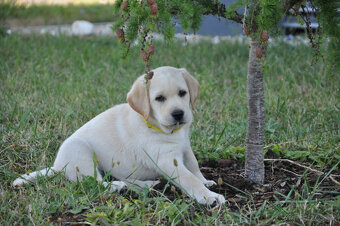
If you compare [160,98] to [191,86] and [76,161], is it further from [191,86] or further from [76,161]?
[76,161]

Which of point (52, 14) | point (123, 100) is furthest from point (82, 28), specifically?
point (123, 100)

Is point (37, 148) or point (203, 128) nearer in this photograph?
point (37, 148)

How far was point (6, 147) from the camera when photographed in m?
4.11

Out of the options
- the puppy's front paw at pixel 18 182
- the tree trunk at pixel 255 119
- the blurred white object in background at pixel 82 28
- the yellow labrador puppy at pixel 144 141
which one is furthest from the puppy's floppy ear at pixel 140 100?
the blurred white object in background at pixel 82 28

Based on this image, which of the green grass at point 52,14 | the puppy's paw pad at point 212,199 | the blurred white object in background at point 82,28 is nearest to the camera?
the puppy's paw pad at point 212,199

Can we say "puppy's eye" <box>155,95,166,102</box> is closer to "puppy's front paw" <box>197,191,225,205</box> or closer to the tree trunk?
the tree trunk

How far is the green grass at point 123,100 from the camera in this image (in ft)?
9.62

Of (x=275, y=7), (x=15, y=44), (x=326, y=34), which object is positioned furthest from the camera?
(x=15, y=44)

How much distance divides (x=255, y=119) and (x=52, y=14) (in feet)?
32.4

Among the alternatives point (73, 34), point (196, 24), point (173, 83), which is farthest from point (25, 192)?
point (73, 34)

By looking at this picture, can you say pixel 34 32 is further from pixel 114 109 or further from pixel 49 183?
pixel 49 183

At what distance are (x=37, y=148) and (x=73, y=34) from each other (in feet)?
19.0

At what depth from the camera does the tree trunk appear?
10.6 feet

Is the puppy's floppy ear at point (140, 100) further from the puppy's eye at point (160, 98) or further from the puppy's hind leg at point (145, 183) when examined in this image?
the puppy's hind leg at point (145, 183)
